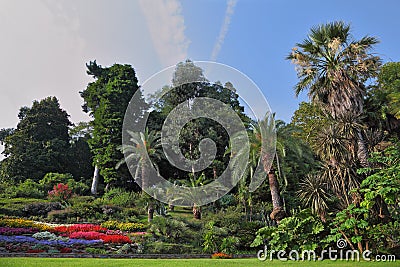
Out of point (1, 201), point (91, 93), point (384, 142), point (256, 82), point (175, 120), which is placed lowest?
point (1, 201)

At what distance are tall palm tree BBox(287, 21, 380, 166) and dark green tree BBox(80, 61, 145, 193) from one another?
19.1m

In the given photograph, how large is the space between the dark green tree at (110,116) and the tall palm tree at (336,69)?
62.6ft

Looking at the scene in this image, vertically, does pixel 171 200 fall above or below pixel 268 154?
below

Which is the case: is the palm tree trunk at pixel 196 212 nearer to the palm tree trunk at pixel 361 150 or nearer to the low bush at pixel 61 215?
the low bush at pixel 61 215

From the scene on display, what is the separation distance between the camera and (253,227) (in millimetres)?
20734

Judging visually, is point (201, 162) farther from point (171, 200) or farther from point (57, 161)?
point (57, 161)

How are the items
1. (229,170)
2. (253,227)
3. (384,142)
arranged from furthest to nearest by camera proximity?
(229,170)
(253,227)
(384,142)

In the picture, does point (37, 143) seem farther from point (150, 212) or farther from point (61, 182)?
point (150, 212)

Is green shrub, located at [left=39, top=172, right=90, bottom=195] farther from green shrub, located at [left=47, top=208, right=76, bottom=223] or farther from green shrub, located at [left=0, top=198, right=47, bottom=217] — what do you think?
green shrub, located at [left=47, top=208, right=76, bottom=223]

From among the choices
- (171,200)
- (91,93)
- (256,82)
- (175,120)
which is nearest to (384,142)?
(256,82)

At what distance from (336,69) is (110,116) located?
21.7 m

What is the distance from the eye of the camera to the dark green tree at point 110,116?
101 ft

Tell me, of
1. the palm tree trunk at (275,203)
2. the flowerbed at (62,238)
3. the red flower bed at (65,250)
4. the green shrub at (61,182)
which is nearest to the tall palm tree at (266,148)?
the palm tree trunk at (275,203)

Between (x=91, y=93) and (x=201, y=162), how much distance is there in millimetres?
13542
